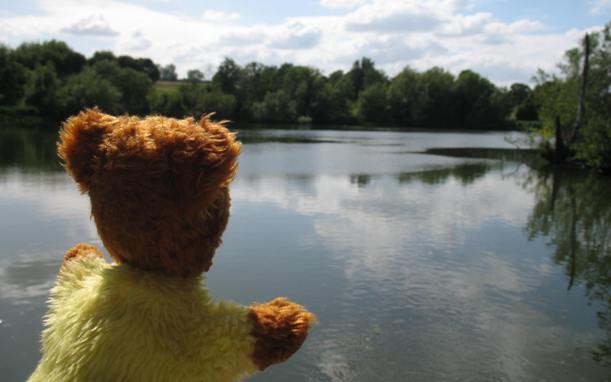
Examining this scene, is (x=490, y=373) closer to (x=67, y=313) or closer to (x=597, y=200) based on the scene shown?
(x=67, y=313)

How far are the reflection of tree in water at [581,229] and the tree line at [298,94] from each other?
53000 mm

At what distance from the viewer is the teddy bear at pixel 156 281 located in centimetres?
174

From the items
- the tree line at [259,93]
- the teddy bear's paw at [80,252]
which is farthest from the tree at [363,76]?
the teddy bear's paw at [80,252]

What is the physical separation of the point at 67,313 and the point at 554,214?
13.9 m

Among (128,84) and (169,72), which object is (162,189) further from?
(169,72)

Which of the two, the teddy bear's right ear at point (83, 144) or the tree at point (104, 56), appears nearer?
the teddy bear's right ear at point (83, 144)

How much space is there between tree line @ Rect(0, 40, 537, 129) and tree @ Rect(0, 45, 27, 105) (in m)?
4.19

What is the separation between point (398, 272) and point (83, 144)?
699 cm

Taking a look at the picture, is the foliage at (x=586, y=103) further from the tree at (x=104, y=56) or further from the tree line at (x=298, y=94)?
the tree at (x=104, y=56)

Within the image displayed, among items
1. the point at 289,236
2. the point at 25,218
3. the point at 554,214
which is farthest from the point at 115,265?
the point at 554,214

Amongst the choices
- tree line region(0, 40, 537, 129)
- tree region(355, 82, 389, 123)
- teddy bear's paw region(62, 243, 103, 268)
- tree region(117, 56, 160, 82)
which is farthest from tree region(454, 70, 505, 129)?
teddy bear's paw region(62, 243, 103, 268)

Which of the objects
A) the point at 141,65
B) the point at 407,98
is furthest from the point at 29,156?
the point at 141,65

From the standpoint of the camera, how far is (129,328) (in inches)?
68.6

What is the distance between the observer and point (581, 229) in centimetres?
1185
